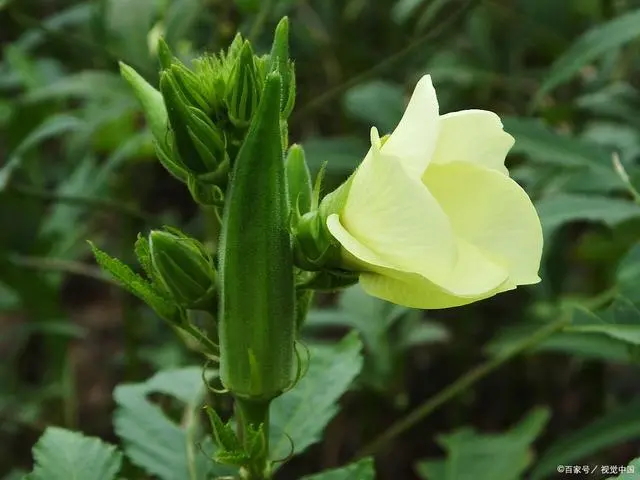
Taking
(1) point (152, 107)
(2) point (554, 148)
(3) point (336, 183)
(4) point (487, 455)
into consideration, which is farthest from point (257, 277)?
(3) point (336, 183)

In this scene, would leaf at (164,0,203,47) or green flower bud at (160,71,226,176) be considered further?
leaf at (164,0,203,47)

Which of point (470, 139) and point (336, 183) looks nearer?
point (470, 139)

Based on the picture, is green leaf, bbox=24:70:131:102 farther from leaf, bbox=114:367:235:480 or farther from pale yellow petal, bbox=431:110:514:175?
pale yellow petal, bbox=431:110:514:175

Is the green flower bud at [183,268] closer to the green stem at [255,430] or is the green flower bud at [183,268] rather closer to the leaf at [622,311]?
the green stem at [255,430]

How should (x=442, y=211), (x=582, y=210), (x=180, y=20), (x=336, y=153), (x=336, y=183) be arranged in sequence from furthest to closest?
(x=336, y=183) < (x=336, y=153) < (x=180, y=20) < (x=582, y=210) < (x=442, y=211)

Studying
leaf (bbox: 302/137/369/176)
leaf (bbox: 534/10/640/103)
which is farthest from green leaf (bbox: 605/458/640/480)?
leaf (bbox: 302/137/369/176)

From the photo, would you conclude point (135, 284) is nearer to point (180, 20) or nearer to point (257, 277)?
point (257, 277)

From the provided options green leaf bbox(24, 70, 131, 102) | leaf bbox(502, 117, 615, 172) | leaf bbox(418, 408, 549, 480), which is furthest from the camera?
green leaf bbox(24, 70, 131, 102)

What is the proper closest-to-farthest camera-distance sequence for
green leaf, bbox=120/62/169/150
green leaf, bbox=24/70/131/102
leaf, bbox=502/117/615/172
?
green leaf, bbox=120/62/169/150, leaf, bbox=502/117/615/172, green leaf, bbox=24/70/131/102
